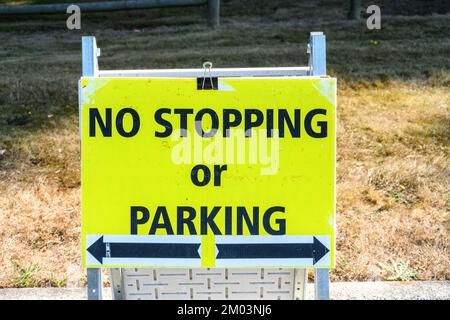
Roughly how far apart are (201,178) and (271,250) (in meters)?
0.38

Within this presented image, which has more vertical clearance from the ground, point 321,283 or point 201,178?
point 201,178

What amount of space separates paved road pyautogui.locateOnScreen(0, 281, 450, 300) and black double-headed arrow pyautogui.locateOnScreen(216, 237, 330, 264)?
3.07 ft

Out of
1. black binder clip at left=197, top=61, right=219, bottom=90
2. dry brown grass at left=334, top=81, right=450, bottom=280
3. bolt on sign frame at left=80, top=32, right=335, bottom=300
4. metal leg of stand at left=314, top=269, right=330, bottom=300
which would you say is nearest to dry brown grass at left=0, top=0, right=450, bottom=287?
dry brown grass at left=334, top=81, right=450, bottom=280

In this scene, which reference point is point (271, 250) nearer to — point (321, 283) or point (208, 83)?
point (321, 283)

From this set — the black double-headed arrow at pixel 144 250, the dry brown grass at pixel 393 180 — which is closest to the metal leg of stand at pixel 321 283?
the black double-headed arrow at pixel 144 250

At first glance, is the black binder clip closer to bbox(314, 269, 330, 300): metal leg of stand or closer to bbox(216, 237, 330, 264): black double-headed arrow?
bbox(216, 237, 330, 264): black double-headed arrow

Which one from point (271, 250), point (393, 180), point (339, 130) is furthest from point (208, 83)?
point (339, 130)

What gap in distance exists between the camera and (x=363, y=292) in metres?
3.44

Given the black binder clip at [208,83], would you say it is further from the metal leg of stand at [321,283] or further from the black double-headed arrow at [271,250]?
the metal leg of stand at [321,283]

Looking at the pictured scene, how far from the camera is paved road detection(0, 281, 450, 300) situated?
11.1 feet

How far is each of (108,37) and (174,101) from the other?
820 centimetres

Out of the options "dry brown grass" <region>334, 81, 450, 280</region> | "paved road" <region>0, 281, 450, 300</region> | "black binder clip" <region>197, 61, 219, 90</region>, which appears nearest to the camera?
"black binder clip" <region>197, 61, 219, 90</region>

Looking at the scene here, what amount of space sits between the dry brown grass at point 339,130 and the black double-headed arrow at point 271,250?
1.17 meters

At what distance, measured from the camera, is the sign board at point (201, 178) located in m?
2.53
